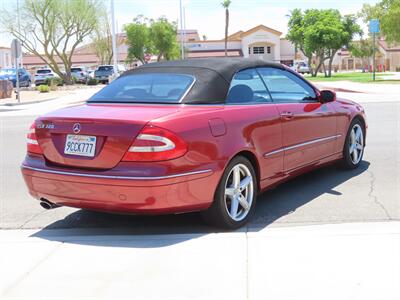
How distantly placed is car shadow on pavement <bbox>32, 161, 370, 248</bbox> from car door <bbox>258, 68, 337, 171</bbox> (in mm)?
407

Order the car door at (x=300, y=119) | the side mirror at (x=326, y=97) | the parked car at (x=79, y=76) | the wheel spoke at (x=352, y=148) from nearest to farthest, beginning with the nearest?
the car door at (x=300, y=119)
the side mirror at (x=326, y=97)
the wheel spoke at (x=352, y=148)
the parked car at (x=79, y=76)

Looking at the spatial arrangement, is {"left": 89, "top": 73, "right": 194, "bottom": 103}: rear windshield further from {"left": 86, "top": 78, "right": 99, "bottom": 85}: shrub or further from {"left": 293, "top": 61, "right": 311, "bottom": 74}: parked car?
{"left": 293, "top": 61, "right": 311, "bottom": 74}: parked car

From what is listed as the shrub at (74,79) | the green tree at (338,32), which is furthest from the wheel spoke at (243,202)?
the green tree at (338,32)

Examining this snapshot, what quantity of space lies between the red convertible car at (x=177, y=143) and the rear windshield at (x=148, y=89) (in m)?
0.01

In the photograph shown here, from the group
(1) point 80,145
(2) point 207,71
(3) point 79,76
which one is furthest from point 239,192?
(3) point 79,76

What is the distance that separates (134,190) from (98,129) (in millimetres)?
607

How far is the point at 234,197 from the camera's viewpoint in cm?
499

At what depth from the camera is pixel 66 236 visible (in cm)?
498

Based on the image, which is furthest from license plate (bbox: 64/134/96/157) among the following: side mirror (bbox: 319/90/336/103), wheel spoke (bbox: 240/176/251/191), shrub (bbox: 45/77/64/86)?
shrub (bbox: 45/77/64/86)

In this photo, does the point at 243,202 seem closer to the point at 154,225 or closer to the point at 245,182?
the point at 245,182

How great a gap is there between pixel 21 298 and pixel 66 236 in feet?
4.44

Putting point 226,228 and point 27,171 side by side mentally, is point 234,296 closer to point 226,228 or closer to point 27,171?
point 226,228

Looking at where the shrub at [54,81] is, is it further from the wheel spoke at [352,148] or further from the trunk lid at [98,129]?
the trunk lid at [98,129]

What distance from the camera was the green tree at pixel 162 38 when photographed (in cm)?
6956
